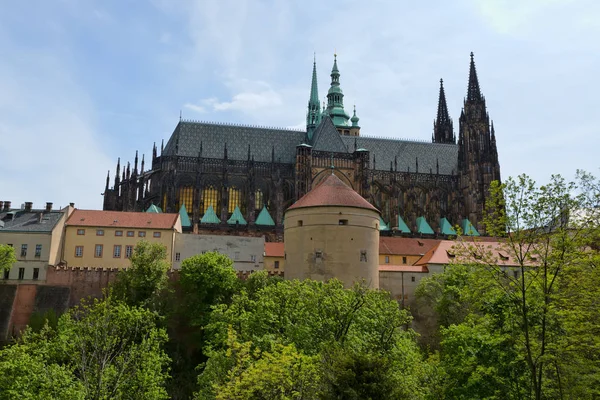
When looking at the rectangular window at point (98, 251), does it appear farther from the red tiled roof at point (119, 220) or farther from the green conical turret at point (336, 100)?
the green conical turret at point (336, 100)

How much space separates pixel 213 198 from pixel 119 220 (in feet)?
99.0

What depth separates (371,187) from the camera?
99250 mm

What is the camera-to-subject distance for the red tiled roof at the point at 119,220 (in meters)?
60.6

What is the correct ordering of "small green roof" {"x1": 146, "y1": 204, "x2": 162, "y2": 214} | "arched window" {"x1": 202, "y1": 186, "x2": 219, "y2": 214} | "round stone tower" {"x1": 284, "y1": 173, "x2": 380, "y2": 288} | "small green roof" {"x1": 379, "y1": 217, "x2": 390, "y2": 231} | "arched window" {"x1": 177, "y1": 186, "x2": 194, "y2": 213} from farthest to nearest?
"arched window" {"x1": 202, "y1": 186, "x2": 219, "y2": 214} < "arched window" {"x1": 177, "y1": 186, "x2": 194, "y2": 213} < "small green roof" {"x1": 379, "y1": 217, "x2": 390, "y2": 231} < "small green roof" {"x1": 146, "y1": 204, "x2": 162, "y2": 214} < "round stone tower" {"x1": 284, "y1": 173, "x2": 380, "y2": 288}

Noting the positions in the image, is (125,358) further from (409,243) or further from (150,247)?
(409,243)

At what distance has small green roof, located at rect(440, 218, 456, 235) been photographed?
313 ft

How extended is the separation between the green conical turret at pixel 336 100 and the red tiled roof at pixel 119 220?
79.3 metres

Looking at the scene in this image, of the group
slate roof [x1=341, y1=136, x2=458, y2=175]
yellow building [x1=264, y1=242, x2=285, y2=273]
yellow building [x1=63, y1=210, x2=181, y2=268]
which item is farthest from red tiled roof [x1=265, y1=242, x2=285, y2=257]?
slate roof [x1=341, y1=136, x2=458, y2=175]

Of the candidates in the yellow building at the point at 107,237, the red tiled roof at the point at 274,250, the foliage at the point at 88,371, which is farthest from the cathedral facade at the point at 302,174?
the foliage at the point at 88,371

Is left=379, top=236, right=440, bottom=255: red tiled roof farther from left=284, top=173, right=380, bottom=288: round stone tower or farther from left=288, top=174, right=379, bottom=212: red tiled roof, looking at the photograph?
left=284, top=173, right=380, bottom=288: round stone tower

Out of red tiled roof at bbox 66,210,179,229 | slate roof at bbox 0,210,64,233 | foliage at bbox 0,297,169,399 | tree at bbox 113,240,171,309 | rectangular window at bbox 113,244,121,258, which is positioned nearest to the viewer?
foliage at bbox 0,297,169,399

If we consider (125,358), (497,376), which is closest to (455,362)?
(497,376)

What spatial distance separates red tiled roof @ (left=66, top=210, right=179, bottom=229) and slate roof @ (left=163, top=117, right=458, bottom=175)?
31.1 m

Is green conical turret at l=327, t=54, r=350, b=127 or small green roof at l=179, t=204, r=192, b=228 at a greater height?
green conical turret at l=327, t=54, r=350, b=127
